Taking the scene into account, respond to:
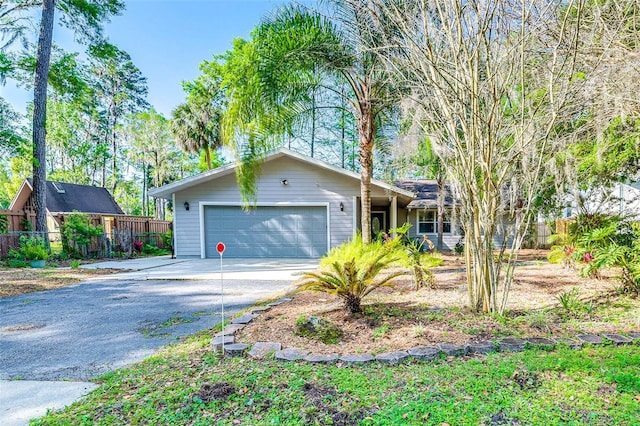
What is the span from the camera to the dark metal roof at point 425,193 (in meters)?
14.6

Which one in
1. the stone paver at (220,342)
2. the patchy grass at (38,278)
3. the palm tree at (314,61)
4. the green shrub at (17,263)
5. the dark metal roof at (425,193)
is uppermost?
the palm tree at (314,61)

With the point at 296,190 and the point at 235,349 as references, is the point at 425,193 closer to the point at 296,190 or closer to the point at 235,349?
the point at 296,190

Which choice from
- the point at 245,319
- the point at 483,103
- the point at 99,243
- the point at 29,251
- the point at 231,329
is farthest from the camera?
the point at 99,243

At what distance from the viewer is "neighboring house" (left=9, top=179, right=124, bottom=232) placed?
18.4 meters

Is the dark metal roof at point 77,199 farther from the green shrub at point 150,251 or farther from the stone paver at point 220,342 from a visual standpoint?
the stone paver at point 220,342

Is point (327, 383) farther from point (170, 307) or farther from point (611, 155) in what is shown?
point (611, 155)

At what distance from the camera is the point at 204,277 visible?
325 inches

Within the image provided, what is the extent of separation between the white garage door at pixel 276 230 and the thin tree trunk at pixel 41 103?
564 centimetres

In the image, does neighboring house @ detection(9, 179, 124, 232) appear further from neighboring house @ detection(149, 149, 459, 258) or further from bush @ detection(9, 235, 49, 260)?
neighboring house @ detection(149, 149, 459, 258)

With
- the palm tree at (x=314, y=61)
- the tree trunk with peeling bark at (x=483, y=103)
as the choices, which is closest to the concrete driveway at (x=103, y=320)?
the tree trunk with peeling bark at (x=483, y=103)

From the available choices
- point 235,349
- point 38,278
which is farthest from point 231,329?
point 38,278

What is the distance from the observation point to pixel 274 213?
1255 cm

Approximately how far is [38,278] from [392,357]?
9.38 m

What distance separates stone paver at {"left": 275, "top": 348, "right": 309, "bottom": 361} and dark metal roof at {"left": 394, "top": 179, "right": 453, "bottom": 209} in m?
11.2
